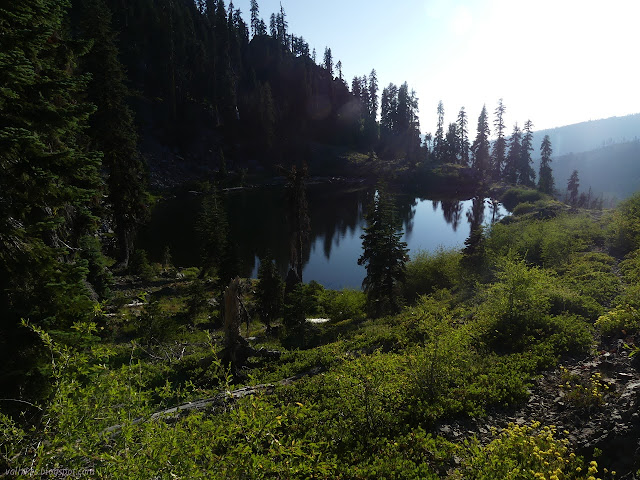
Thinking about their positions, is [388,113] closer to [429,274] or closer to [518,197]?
[518,197]

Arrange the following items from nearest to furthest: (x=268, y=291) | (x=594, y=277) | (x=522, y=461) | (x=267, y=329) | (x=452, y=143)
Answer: (x=522, y=461)
(x=594, y=277)
(x=267, y=329)
(x=268, y=291)
(x=452, y=143)

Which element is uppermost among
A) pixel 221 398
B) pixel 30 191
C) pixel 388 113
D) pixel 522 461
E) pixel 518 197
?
pixel 388 113

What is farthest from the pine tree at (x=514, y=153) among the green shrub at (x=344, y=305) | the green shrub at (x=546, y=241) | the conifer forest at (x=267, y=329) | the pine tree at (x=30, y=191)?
the pine tree at (x=30, y=191)

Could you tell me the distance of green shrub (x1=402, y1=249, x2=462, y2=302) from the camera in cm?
2569

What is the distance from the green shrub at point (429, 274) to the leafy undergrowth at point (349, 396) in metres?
6.63

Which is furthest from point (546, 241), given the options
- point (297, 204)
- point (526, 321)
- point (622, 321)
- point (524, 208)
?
point (524, 208)

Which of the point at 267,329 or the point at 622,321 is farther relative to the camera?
the point at 267,329

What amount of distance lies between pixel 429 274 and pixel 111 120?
24962mm

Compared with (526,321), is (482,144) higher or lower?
higher

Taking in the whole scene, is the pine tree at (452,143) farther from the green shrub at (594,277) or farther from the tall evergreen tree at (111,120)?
the tall evergreen tree at (111,120)

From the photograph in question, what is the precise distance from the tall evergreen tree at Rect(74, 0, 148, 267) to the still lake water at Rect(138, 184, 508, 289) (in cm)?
857

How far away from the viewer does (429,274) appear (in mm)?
26578

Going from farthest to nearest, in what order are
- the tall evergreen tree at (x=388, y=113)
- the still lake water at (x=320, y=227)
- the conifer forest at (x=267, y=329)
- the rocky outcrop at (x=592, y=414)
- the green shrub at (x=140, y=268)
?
the tall evergreen tree at (x=388, y=113) → the still lake water at (x=320, y=227) → the green shrub at (x=140, y=268) → the rocky outcrop at (x=592, y=414) → the conifer forest at (x=267, y=329)

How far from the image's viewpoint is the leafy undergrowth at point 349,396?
371cm
